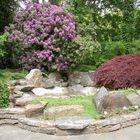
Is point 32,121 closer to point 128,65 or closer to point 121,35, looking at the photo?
point 128,65

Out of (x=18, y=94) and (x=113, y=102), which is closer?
(x=113, y=102)

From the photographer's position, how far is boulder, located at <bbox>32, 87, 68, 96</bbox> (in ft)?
24.7

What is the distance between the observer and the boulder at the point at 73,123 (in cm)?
550

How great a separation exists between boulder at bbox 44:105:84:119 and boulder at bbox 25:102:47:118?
10 centimetres

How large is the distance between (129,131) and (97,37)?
5.10 m

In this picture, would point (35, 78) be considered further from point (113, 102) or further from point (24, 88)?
point (113, 102)

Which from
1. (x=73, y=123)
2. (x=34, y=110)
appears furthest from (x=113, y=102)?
(x=34, y=110)

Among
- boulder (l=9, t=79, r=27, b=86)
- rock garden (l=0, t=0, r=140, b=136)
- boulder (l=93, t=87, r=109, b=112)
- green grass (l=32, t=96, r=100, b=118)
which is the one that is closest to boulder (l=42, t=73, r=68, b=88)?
rock garden (l=0, t=0, r=140, b=136)

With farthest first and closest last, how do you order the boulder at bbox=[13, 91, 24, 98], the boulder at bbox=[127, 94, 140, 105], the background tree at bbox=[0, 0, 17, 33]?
the background tree at bbox=[0, 0, 17, 33]
the boulder at bbox=[13, 91, 24, 98]
the boulder at bbox=[127, 94, 140, 105]

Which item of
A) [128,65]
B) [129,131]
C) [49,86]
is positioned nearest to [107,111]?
[129,131]

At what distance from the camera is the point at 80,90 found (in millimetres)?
8133

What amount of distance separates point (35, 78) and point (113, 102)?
2.27 meters

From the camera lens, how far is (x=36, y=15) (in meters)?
8.72

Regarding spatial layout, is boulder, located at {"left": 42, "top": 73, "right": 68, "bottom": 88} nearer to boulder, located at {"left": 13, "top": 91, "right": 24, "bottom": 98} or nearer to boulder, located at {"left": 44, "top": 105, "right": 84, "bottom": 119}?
boulder, located at {"left": 13, "top": 91, "right": 24, "bottom": 98}
